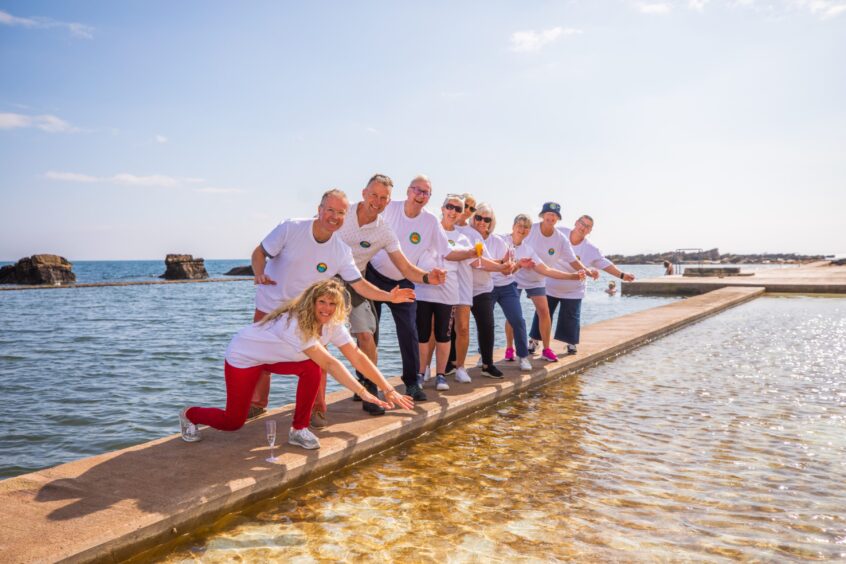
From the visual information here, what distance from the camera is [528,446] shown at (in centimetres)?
521

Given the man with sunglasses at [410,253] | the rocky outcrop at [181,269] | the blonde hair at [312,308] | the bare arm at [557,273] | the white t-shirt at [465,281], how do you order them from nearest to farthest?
the blonde hair at [312,308] < the man with sunglasses at [410,253] < the white t-shirt at [465,281] < the bare arm at [557,273] < the rocky outcrop at [181,269]

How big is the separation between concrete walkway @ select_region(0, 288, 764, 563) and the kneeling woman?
0.18m

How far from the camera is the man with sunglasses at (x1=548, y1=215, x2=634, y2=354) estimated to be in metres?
8.66

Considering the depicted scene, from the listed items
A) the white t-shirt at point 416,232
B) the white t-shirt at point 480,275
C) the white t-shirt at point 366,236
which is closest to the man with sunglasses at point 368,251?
the white t-shirt at point 366,236

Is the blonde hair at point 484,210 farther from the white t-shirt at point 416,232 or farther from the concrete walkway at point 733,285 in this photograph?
the concrete walkway at point 733,285

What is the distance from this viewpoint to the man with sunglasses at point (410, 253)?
236 inches

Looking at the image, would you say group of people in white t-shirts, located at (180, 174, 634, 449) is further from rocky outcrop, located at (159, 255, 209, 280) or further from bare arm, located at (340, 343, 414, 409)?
rocky outcrop, located at (159, 255, 209, 280)

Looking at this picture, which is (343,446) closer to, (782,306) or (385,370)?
(385,370)

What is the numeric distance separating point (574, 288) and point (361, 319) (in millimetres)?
3981

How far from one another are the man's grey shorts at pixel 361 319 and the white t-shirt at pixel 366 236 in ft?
1.50

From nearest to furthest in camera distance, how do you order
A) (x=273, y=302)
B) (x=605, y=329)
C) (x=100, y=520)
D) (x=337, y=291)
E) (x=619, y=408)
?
(x=100, y=520) < (x=337, y=291) < (x=273, y=302) < (x=619, y=408) < (x=605, y=329)

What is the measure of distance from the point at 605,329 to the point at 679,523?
9064 millimetres

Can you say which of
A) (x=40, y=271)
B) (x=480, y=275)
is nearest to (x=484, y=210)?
(x=480, y=275)

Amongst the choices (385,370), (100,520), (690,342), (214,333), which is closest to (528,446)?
(100,520)
